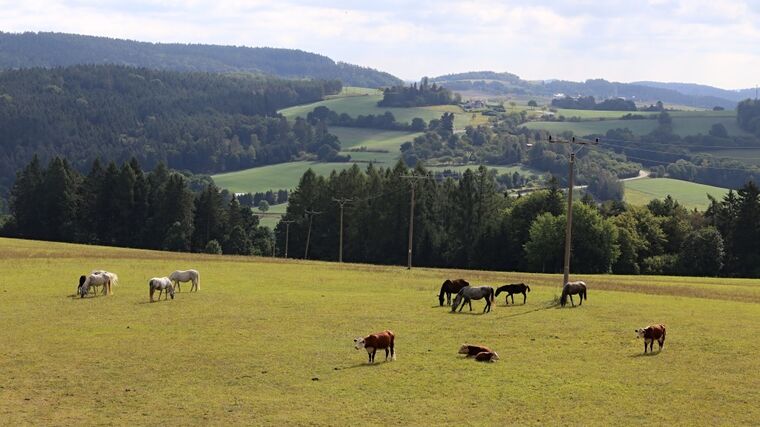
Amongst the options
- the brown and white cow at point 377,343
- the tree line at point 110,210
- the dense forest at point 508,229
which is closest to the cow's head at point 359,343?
the brown and white cow at point 377,343

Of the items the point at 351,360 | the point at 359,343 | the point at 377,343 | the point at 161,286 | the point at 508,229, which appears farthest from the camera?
the point at 508,229

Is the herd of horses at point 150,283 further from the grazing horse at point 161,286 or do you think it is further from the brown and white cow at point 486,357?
the brown and white cow at point 486,357

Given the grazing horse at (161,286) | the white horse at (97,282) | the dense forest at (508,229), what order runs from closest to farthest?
the grazing horse at (161,286) → the white horse at (97,282) → the dense forest at (508,229)

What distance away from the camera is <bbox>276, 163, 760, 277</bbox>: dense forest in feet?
360

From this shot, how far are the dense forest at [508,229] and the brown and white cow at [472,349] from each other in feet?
232

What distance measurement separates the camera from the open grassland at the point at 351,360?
2919 centimetres

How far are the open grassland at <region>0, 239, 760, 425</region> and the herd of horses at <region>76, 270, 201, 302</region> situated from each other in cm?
85

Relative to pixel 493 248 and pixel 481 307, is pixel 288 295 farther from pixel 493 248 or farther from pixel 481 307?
pixel 493 248

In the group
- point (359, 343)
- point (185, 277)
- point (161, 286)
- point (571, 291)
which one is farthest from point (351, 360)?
point (185, 277)

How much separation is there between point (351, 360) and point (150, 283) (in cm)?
1849

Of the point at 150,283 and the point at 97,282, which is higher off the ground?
the point at 150,283

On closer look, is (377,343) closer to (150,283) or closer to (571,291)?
(150,283)

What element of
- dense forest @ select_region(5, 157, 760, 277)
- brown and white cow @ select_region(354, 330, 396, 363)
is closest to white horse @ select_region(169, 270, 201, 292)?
brown and white cow @ select_region(354, 330, 396, 363)

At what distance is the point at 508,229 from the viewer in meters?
122
